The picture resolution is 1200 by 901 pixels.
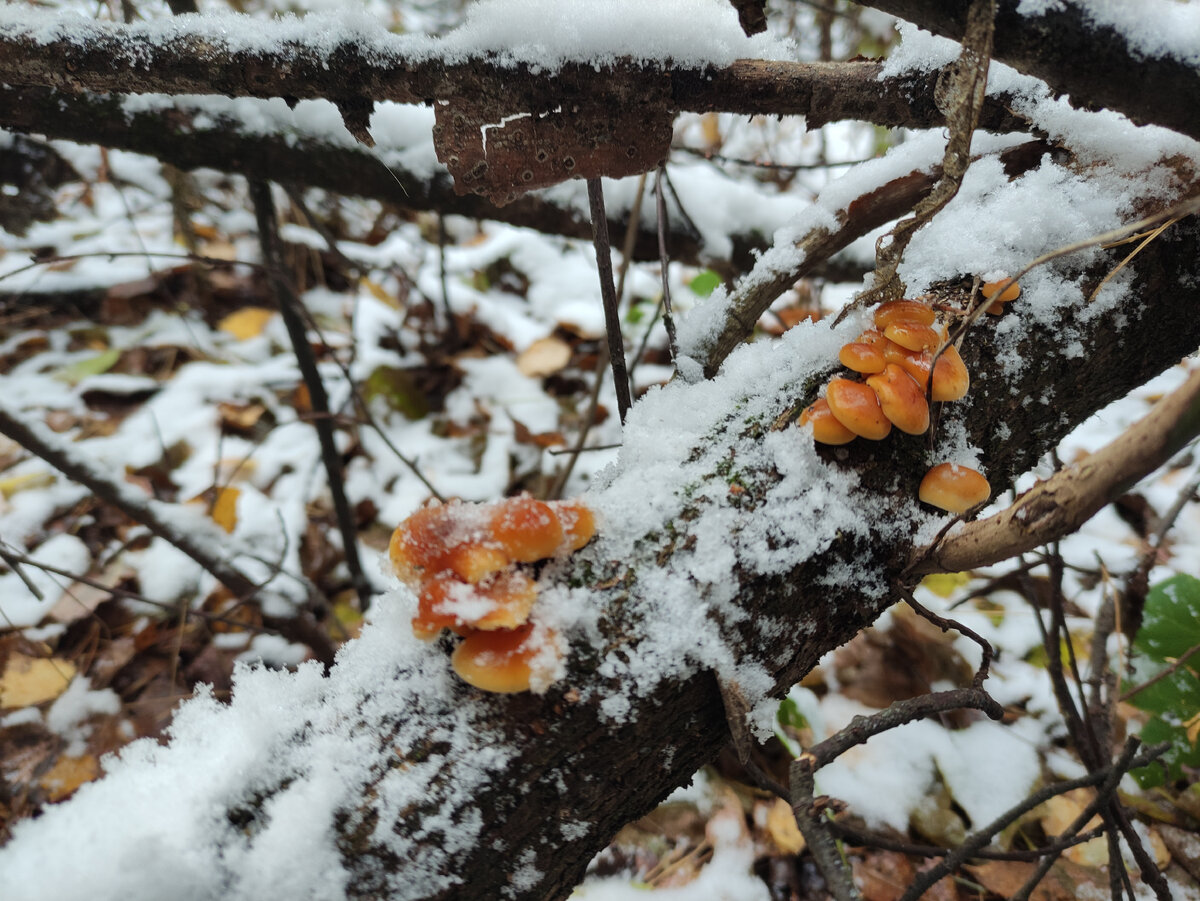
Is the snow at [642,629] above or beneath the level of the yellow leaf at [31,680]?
above

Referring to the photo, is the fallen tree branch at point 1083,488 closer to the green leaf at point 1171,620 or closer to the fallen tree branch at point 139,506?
the green leaf at point 1171,620

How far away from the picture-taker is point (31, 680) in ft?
6.91

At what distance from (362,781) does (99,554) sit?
2.25 m

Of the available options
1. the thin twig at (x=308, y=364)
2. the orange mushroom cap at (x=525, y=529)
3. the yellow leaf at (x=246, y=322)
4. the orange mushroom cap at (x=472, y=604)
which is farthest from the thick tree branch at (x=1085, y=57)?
the yellow leaf at (x=246, y=322)

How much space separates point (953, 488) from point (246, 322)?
3756 millimetres

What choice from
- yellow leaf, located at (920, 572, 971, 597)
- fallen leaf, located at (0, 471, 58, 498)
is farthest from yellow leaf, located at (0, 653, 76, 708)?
yellow leaf, located at (920, 572, 971, 597)

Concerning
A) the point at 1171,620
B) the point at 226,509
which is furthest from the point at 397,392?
the point at 1171,620

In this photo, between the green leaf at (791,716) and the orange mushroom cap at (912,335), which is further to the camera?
the green leaf at (791,716)

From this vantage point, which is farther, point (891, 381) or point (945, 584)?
point (945, 584)

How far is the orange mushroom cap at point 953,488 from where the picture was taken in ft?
3.61

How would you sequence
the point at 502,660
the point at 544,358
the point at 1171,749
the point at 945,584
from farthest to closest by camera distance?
1. the point at 544,358
2. the point at 945,584
3. the point at 1171,749
4. the point at 502,660

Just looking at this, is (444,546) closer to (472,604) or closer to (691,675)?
(472,604)

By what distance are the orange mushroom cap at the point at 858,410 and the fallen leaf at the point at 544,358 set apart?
8.11 ft

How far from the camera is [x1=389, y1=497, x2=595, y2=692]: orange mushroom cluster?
2.98 ft
